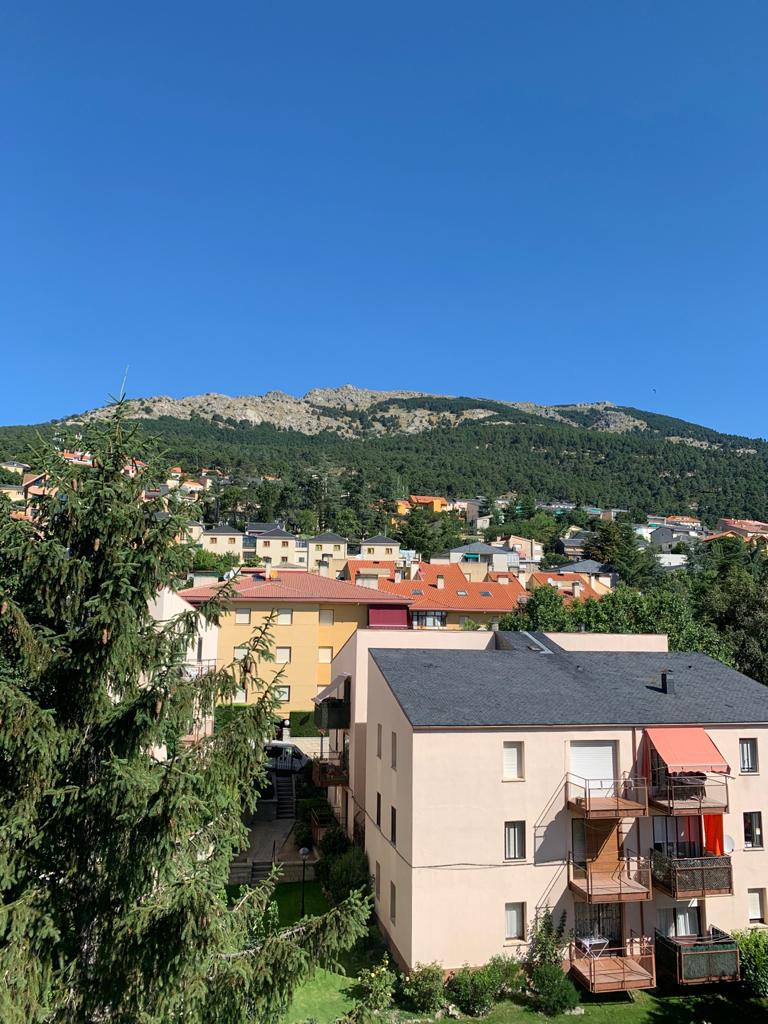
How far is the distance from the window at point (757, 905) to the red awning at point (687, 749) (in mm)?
4571

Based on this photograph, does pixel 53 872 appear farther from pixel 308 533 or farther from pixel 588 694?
pixel 308 533

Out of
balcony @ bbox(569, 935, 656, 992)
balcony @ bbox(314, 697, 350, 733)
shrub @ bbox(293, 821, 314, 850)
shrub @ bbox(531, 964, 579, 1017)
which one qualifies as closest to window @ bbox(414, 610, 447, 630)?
balcony @ bbox(314, 697, 350, 733)

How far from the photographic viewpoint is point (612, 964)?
2064 cm

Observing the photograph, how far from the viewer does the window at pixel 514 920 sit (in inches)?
823

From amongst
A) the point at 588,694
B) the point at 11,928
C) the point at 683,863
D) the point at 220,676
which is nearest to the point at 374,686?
the point at 588,694

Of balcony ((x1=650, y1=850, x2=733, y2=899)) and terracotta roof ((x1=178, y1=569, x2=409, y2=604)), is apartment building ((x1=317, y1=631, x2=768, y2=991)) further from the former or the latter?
terracotta roof ((x1=178, y1=569, x2=409, y2=604))

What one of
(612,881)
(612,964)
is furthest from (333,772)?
(612,964)

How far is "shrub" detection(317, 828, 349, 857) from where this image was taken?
91.6 ft

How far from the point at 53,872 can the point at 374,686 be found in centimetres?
1829

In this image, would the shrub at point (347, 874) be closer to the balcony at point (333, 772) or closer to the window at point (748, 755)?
the balcony at point (333, 772)

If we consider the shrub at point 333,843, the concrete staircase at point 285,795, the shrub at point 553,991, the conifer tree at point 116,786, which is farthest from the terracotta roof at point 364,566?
the conifer tree at point 116,786

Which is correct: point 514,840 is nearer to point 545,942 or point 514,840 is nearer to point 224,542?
point 545,942

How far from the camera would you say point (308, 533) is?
127m

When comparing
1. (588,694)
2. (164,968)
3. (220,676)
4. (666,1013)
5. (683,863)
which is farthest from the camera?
(588,694)
